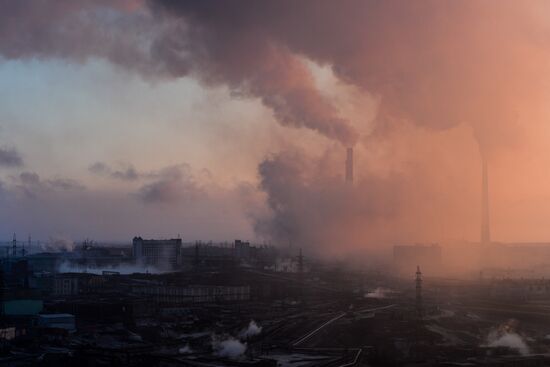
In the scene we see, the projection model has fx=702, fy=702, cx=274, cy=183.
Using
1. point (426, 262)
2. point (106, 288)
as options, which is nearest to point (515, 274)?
point (426, 262)

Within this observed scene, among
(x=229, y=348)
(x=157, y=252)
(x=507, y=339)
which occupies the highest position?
(x=157, y=252)

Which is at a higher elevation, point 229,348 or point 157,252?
point 157,252

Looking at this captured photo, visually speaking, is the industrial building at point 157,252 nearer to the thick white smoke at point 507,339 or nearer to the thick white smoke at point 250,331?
the thick white smoke at point 250,331

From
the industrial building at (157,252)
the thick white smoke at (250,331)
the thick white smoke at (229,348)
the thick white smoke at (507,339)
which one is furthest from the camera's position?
the industrial building at (157,252)

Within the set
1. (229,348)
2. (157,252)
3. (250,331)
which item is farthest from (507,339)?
(157,252)

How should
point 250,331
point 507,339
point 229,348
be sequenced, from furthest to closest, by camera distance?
point 250,331 → point 507,339 → point 229,348

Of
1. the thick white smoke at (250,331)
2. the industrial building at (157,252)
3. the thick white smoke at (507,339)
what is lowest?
the thick white smoke at (507,339)

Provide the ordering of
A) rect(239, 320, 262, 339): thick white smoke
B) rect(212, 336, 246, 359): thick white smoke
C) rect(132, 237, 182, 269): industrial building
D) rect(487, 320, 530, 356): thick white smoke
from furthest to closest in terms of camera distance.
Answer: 1. rect(132, 237, 182, 269): industrial building
2. rect(239, 320, 262, 339): thick white smoke
3. rect(487, 320, 530, 356): thick white smoke
4. rect(212, 336, 246, 359): thick white smoke

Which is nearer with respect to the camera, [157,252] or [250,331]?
[250,331]

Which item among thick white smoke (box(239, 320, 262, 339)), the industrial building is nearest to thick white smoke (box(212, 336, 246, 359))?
thick white smoke (box(239, 320, 262, 339))

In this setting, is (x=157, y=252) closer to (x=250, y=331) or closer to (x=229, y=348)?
(x=250, y=331)

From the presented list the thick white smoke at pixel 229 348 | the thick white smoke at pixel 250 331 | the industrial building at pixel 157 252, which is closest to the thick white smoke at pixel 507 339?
the thick white smoke at pixel 250 331

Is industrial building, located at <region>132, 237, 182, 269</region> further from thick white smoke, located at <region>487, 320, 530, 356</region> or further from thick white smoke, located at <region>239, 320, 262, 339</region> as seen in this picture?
thick white smoke, located at <region>487, 320, 530, 356</region>

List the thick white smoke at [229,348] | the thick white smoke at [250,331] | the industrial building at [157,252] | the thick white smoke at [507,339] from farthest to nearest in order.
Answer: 1. the industrial building at [157,252]
2. the thick white smoke at [250,331]
3. the thick white smoke at [507,339]
4. the thick white smoke at [229,348]
